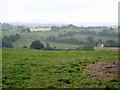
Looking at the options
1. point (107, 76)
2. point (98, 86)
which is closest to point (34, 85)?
point (98, 86)

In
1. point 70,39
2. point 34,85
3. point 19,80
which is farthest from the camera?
point 70,39

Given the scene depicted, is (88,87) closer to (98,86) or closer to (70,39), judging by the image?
(98,86)

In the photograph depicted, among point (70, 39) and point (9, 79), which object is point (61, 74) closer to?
point (9, 79)

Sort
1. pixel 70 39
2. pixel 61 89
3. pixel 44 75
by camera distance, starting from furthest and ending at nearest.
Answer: pixel 70 39
pixel 44 75
pixel 61 89

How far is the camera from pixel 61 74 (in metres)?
14.9

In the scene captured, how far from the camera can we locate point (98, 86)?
11.3 metres

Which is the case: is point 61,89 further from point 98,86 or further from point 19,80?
point 19,80

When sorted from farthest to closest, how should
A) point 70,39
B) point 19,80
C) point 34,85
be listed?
1. point 70,39
2. point 19,80
3. point 34,85

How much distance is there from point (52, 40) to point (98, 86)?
255 feet

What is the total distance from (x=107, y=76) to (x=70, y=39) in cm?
7069

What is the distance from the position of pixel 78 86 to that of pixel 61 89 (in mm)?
913

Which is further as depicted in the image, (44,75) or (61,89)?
(44,75)

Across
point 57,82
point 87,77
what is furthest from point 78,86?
point 87,77

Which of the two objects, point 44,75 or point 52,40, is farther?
point 52,40
